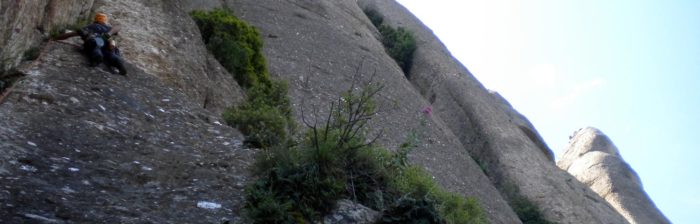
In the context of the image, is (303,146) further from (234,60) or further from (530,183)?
(530,183)

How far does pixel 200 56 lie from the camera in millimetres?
14555

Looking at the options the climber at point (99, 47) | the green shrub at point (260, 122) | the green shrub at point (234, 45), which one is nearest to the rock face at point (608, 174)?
the green shrub at point (234, 45)

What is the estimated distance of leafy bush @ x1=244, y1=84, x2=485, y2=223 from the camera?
829 centimetres

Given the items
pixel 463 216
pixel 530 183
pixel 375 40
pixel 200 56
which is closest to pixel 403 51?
pixel 375 40

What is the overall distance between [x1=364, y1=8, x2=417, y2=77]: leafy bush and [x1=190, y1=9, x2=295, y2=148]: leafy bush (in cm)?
915

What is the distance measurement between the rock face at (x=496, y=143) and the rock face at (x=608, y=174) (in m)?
4.30

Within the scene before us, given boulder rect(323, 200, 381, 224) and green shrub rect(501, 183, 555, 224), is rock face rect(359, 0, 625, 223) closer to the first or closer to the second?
green shrub rect(501, 183, 555, 224)

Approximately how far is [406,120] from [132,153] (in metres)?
11.6

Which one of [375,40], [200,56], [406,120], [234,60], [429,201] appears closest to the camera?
[429,201]

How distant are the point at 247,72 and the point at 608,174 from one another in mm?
19812

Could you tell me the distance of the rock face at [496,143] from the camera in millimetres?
22828

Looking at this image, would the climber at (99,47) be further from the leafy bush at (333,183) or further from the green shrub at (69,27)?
the leafy bush at (333,183)

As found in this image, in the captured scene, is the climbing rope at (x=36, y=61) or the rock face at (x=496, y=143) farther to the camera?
the rock face at (x=496, y=143)

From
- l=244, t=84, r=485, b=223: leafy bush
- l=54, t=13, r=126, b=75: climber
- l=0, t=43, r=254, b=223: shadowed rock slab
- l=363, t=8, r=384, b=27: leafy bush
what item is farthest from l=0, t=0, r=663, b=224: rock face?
l=363, t=8, r=384, b=27: leafy bush
